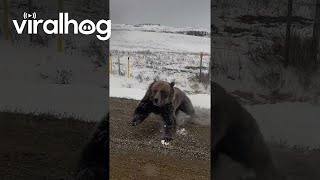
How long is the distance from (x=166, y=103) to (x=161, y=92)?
0.26 feet

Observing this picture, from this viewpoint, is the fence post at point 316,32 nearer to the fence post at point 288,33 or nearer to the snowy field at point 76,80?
the fence post at point 288,33

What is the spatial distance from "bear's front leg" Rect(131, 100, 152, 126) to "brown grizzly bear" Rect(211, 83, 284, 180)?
1.40 ft

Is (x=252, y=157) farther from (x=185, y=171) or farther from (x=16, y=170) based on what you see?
(x=16, y=170)

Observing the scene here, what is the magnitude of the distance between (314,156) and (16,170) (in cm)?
202

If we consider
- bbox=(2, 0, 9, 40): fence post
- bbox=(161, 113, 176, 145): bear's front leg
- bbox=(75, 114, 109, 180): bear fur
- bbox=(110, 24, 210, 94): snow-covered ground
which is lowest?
bbox=(75, 114, 109, 180): bear fur

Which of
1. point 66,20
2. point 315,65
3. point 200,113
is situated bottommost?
point 200,113

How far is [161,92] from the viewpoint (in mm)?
4129

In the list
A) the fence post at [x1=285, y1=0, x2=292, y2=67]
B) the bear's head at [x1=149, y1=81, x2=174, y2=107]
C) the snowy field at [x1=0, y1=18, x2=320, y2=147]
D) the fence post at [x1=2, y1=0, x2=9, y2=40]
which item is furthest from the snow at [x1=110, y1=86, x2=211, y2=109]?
the fence post at [x1=2, y1=0, x2=9, y2=40]

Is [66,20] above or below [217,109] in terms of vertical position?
above

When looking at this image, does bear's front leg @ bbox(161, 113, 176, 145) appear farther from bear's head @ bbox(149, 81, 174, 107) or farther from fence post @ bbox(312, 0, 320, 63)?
fence post @ bbox(312, 0, 320, 63)

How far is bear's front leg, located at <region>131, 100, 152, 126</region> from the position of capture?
4.15m

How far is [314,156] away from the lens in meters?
4.22

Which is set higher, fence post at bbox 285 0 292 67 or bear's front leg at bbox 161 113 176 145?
fence post at bbox 285 0 292 67

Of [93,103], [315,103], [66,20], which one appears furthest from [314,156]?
[66,20]
